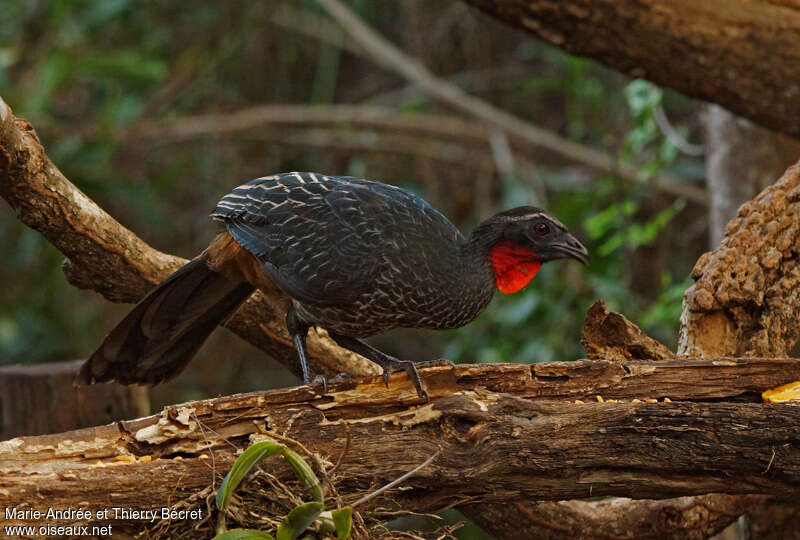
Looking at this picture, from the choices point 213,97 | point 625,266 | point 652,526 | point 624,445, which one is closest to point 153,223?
point 213,97

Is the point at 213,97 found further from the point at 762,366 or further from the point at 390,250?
the point at 762,366

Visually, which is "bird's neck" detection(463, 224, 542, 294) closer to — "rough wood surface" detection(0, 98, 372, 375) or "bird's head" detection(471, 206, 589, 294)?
"bird's head" detection(471, 206, 589, 294)

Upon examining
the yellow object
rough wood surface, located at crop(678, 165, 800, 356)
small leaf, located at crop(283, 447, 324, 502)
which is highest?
rough wood surface, located at crop(678, 165, 800, 356)

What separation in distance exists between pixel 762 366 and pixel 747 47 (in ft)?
6.09

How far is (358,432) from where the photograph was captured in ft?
7.79

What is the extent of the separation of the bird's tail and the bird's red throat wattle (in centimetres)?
89

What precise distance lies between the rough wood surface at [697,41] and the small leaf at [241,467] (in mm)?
2357

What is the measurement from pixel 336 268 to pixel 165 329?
26.8 inches

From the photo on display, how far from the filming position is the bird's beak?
2.92 metres

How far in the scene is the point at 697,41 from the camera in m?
3.97

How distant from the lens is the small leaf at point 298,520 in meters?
2.05

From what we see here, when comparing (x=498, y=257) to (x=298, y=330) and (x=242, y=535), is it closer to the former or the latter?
(x=298, y=330)

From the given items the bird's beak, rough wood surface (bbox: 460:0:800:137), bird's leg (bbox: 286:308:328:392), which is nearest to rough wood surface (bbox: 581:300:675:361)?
the bird's beak

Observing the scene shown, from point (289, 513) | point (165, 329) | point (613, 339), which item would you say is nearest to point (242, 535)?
point (289, 513)
